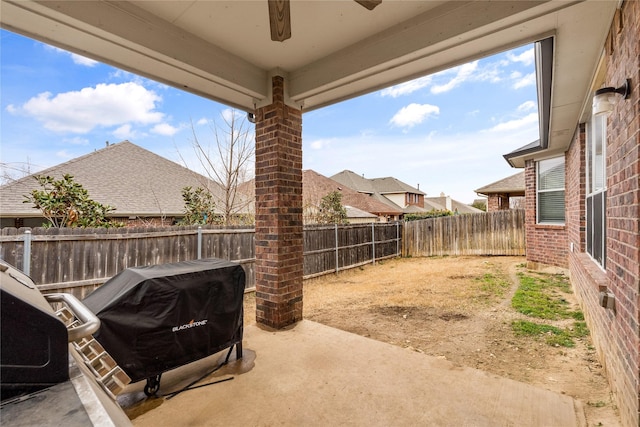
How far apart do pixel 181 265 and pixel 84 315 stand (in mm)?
1823

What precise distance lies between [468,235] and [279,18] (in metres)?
12.1

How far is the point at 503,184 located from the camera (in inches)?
588

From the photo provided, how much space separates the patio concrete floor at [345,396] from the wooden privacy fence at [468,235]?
10.0 m

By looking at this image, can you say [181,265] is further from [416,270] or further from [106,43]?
[416,270]

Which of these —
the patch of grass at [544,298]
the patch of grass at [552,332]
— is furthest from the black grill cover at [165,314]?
the patch of grass at [544,298]

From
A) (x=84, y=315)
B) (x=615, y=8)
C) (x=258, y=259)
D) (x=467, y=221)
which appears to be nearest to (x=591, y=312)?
(x=615, y=8)

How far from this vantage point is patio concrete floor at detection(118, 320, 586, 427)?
2.15 meters

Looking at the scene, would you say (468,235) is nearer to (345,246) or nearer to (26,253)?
(345,246)

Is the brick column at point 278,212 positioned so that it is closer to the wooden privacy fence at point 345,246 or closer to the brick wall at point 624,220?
the brick wall at point 624,220

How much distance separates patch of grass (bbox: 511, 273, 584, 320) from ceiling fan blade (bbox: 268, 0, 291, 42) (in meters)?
5.47

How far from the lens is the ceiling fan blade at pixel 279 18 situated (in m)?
1.67

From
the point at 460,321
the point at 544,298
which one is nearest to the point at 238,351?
the point at 460,321

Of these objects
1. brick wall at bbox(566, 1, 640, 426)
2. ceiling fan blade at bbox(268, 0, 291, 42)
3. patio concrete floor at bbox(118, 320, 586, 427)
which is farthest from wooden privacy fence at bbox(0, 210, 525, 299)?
brick wall at bbox(566, 1, 640, 426)

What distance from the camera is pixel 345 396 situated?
2.43m
